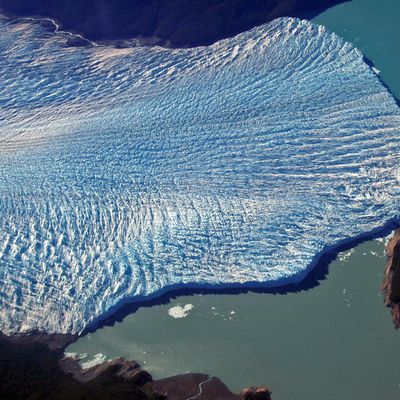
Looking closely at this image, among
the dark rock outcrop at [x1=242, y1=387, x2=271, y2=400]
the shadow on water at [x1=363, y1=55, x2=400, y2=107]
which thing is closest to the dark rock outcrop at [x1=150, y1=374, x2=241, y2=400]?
the dark rock outcrop at [x1=242, y1=387, x2=271, y2=400]

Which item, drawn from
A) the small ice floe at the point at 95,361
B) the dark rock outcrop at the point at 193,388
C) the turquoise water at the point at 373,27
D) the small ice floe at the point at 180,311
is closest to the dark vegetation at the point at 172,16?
the turquoise water at the point at 373,27

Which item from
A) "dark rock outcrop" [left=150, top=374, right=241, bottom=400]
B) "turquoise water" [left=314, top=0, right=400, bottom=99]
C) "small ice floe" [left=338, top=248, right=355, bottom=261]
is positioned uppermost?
"turquoise water" [left=314, top=0, right=400, bottom=99]

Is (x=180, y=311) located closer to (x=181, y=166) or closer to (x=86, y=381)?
(x=86, y=381)

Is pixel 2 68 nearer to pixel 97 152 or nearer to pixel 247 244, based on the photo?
pixel 97 152

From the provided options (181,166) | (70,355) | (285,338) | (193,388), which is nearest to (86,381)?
(70,355)

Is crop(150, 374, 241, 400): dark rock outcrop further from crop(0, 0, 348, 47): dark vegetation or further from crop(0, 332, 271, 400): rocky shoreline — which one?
crop(0, 0, 348, 47): dark vegetation
